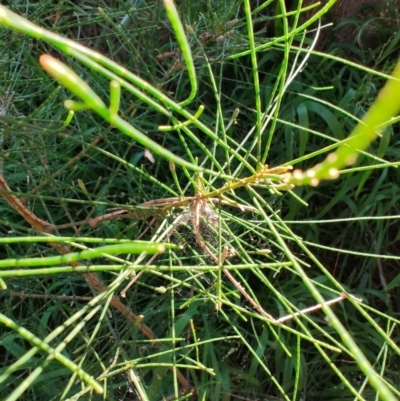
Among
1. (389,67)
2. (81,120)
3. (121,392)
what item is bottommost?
(121,392)

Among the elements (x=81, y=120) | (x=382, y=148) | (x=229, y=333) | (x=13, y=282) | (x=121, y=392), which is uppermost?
(x=382, y=148)

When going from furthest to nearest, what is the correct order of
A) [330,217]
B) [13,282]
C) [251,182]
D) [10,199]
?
[330,217] → [13,282] → [10,199] → [251,182]

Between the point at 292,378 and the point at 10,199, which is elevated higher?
the point at 10,199

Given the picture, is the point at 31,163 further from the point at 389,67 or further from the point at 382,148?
the point at 389,67

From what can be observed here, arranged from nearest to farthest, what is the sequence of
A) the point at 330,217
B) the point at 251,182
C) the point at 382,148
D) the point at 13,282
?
the point at 251,182, the point at 13,282, the point at 382,148, the point at 330,217

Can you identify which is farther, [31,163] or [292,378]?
[292,378]

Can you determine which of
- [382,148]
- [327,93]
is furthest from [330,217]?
[327,93]

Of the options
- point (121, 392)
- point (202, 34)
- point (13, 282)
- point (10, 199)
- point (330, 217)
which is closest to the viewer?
point (10, 199)

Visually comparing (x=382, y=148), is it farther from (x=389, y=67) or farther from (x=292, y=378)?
(x=292, y=378)

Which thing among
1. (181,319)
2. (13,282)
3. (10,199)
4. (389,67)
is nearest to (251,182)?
(10,199)
